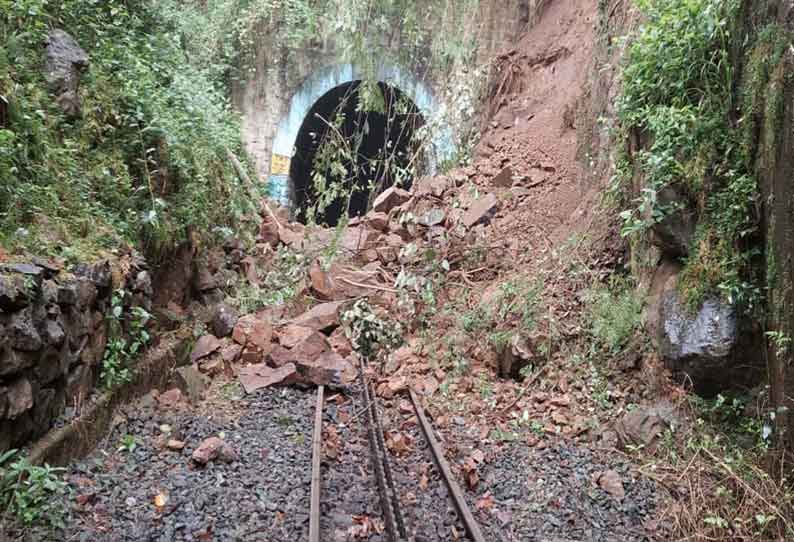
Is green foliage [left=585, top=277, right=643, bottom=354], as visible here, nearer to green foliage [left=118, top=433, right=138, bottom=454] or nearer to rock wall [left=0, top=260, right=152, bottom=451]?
green foliage [left=118, top=433, right=138, bottom=454]

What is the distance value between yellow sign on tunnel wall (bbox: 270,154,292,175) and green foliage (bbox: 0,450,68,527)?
10284mm

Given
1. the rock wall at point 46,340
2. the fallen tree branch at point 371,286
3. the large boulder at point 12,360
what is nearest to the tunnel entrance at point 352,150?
the fallen tree branch at point 371,286

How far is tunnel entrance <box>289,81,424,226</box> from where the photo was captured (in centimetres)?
671

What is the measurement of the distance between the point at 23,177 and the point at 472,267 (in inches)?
222

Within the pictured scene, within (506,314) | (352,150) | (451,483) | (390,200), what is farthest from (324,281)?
(451,483)

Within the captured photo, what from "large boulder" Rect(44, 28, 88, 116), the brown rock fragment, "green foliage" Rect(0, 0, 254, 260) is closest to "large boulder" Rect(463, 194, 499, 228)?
the brown rock fragment

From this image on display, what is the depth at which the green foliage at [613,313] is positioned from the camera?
17.9 ft

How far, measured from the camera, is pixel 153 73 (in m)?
7.46

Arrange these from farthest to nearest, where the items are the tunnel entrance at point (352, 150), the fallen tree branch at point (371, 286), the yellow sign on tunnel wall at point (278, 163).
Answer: the yellow sign on tunnel wall at point (278, 163) → the fallen tree branch at point (371, 286) → the tunnel entrance at point (352, 150)

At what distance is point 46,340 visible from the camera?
12.3ft

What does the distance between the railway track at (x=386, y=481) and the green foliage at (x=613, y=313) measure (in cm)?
194

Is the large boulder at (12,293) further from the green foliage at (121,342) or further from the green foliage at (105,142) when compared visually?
the green foliage at (121,342)

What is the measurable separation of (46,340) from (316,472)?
2109 millimetres

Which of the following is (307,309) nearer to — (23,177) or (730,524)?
(23,177)
